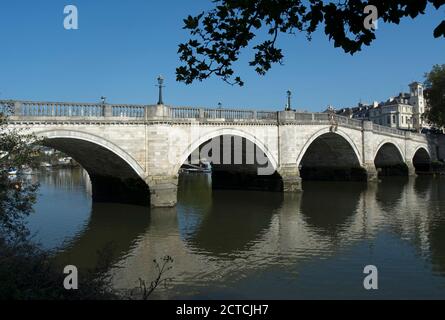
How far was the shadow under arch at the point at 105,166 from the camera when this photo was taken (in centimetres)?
2099

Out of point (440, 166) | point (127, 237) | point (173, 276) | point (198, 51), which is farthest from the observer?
point (440, 166)

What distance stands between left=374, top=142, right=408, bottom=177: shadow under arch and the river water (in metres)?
21.4

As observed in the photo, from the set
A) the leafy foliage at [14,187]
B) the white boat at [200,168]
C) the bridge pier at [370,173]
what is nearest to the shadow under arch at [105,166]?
the leafy foliage at [14,187]

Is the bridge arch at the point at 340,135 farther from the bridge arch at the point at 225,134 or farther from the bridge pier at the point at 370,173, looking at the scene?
the bridge arch at the point at 225,134

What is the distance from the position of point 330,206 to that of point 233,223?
765cm

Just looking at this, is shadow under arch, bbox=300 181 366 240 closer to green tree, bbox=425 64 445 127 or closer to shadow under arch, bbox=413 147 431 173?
shadow under arch, bbox=413 147 431 173

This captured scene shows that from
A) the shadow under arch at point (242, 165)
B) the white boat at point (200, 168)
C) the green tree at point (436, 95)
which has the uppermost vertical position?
the green tree at point (436, 95)

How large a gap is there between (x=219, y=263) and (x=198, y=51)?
8.50 m

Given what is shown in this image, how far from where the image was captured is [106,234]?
683 inches

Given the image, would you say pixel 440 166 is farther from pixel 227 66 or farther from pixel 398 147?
pixel 227 66

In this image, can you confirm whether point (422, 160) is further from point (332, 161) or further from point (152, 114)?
point (152, 114)

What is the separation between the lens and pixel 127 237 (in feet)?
54.9

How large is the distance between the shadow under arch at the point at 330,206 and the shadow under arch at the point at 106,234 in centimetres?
782

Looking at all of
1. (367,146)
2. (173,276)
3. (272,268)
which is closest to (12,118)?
(173,276)
